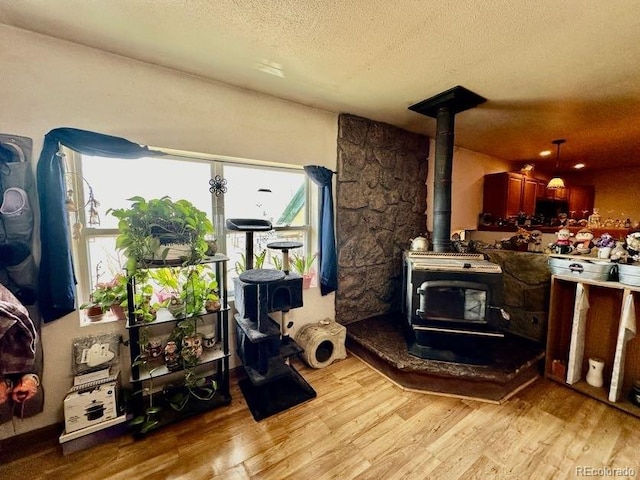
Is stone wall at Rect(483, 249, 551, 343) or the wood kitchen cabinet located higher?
the wood kitchen cabinet

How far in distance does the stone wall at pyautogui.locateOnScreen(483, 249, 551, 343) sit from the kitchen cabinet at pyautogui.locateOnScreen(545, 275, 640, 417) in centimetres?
18

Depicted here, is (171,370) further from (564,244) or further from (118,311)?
(564,244)

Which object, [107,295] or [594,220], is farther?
[594,220]

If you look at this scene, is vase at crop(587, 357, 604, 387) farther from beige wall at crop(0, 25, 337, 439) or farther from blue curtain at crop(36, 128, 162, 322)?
blue curtain at crop(36, 128, 162, 322)

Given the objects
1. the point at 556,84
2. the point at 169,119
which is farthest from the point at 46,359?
the point at 556,84

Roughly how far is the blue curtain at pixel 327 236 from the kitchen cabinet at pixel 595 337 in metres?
1.88

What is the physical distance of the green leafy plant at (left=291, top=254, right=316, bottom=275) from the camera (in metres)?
Answer: 2.47

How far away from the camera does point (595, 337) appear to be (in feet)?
6.78

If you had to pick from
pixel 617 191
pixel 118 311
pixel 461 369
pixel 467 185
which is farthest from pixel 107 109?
pixel 617 191

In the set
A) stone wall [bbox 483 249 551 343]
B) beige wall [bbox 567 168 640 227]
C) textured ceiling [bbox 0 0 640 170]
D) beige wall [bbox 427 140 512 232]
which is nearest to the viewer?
textured ceiling [bbox 0 0 640 170]

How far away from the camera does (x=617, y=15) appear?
124 centimetres

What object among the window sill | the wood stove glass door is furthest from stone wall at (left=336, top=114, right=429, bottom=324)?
the window sill

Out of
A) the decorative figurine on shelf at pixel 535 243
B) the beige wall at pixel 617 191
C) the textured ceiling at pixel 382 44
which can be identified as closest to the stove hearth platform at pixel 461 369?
the decorative figurine on shelf at pixel 535 243

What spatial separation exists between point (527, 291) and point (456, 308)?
109cm
